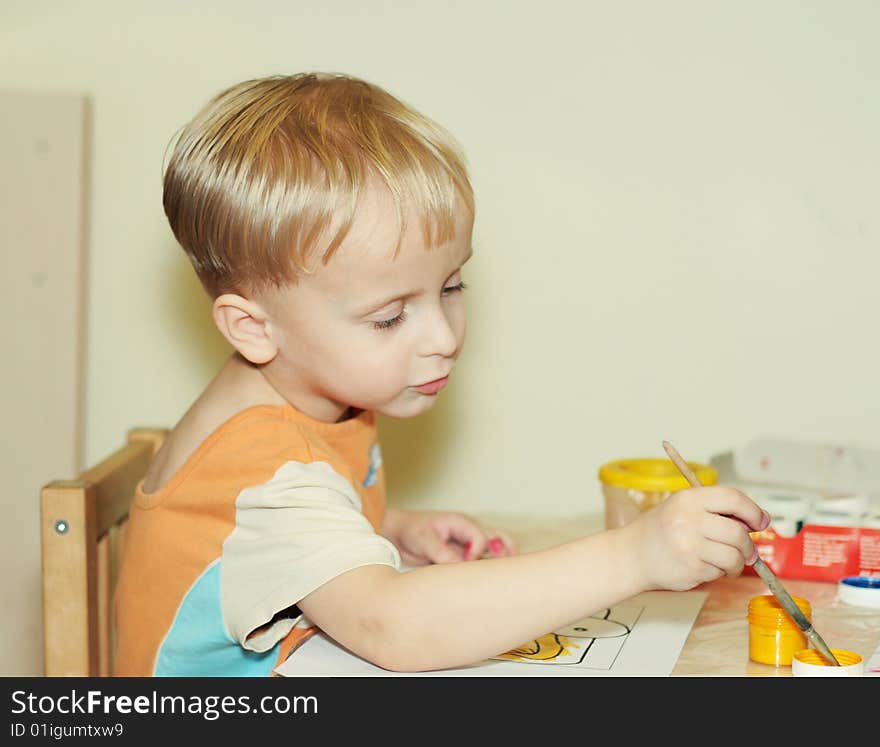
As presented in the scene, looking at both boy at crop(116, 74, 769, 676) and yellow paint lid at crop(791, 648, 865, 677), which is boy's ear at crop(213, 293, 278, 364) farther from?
yellow paint lid at crop(791, 648, 865, 677)

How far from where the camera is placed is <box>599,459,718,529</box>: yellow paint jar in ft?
3.29

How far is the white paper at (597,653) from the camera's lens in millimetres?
785

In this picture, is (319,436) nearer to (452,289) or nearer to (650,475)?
(452,289)

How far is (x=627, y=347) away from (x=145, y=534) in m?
0.59

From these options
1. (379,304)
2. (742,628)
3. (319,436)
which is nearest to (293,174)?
(379,304)

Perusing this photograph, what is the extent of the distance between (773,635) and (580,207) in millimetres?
597

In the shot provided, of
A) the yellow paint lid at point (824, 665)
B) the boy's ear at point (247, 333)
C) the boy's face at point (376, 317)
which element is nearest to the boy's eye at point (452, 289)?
the boy's face at point (376, 317)

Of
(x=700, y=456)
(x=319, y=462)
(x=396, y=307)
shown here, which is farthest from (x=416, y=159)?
(x=700, y=456)

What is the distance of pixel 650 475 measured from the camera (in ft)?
3.48

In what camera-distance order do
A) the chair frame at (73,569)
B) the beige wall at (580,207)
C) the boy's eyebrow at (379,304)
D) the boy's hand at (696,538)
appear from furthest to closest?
the beige wall at (580,207) < the chair frame at (73,569) < the boy's eyebrow at (379,304) < the boy's hand at (696,538)

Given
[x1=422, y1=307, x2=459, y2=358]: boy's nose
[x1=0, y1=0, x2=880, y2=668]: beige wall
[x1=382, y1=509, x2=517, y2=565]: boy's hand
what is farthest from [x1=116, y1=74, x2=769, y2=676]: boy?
[x1=0, y1=0, x2=880, y2=668]: beige wall

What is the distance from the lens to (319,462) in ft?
2.83

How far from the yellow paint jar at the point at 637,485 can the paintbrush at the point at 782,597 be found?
220 millimetres

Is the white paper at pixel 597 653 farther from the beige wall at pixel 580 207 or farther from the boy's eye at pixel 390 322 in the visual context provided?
the beige wall at pixel 580 207
